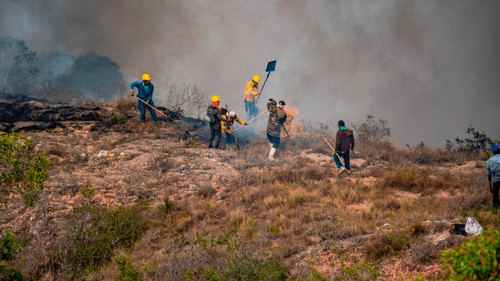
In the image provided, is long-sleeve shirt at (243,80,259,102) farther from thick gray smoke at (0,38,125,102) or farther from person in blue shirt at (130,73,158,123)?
thick gray smoke at (0,38,125,102)

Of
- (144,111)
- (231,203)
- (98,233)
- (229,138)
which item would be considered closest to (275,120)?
(229,138)

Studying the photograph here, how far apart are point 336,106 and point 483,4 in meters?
15.9

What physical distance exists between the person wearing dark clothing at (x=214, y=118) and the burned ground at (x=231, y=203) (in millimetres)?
462

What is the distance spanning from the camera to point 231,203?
9.09 meters

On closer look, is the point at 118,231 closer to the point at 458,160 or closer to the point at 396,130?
the point at 458,160

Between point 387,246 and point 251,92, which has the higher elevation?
point 251,92

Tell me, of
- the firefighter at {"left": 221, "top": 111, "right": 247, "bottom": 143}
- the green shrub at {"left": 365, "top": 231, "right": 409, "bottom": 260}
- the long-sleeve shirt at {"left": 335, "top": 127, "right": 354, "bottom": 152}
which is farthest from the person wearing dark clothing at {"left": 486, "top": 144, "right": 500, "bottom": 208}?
the firefighter at {"left": 221, "top": 111, "right": 247, "bottom": 143}

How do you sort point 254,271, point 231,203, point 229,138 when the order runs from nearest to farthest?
point 254,271, point 231,203, point 229,138

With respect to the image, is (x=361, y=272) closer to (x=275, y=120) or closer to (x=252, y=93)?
(x=275, y=120)

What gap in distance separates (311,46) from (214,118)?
1944 cm

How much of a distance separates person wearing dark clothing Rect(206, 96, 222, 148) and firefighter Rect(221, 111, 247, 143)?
1.16 ft

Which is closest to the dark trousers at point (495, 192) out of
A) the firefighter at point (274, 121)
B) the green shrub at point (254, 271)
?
the green shrub at point (254, 271)

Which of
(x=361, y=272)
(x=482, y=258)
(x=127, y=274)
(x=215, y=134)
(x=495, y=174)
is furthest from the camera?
(x=215, y=134)

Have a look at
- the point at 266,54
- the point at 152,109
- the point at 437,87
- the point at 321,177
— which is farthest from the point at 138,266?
the point at 437,87
